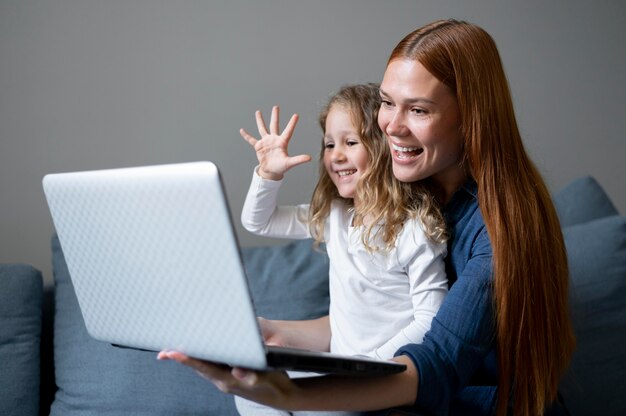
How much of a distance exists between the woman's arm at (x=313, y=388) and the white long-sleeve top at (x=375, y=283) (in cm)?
19

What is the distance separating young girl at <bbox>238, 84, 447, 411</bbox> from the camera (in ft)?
4.39

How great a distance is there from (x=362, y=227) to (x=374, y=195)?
0.07m

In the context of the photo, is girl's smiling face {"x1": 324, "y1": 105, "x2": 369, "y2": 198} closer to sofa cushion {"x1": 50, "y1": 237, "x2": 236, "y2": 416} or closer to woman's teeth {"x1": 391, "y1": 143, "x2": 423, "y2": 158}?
woman's teeth {"x1": 391, "y1": 143, "x2": 423, "y2": 158}

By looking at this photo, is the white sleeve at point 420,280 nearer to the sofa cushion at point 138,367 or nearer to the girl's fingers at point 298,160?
the girl's fingers at point 298,160

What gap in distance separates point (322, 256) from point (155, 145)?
1.87 feet

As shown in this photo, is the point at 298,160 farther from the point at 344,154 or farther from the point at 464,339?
the point at 464,339

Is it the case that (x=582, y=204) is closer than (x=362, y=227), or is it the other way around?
(x=362, y=227)

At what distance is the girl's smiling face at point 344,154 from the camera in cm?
150

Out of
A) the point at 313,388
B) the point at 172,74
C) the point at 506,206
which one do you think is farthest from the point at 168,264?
the point at 172,74

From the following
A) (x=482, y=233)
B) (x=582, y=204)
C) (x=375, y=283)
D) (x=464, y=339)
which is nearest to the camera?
(x=464, y=339)

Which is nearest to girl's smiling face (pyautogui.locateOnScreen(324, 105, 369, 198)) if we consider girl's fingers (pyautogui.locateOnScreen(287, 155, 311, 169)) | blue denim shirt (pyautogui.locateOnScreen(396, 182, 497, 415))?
girl's fingers (pyautogui.locateOnScreen(287, 155, 311, 169))

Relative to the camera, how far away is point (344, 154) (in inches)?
59.9

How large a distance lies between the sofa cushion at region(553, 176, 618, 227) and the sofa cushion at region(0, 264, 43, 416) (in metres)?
1.38

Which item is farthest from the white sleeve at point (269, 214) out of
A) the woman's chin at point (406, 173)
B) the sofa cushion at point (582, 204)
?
the sofa cushion at point (582, 204)
